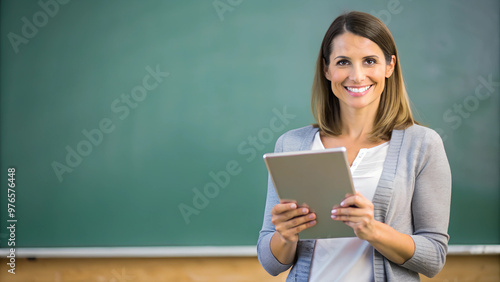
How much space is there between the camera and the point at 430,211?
1.16m

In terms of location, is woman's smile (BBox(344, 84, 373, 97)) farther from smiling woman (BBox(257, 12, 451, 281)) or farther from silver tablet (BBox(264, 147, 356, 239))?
silver tablet (BBox(264, 147, 356, 239))

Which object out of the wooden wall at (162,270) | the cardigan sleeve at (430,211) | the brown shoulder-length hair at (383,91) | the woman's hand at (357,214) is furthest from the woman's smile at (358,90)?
the wooden wall at (162,270)

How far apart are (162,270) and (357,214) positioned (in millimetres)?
1694

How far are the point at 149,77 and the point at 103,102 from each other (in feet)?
0.92

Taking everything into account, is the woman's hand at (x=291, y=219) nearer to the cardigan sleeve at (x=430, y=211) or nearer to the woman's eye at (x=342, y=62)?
the cardigan sleeve at (x=430, y=211)

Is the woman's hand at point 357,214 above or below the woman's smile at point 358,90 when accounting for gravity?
below

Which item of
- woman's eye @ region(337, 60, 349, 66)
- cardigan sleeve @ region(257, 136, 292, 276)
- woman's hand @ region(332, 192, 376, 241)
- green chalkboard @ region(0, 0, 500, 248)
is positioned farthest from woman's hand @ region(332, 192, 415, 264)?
green chalkboard @ region(0, 0, 500, 248)

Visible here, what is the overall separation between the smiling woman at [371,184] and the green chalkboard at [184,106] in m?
1.11

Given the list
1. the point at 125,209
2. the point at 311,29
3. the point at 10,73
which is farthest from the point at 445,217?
the point at 10,73

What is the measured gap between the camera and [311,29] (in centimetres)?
253

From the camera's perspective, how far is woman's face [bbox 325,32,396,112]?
4.20 feet

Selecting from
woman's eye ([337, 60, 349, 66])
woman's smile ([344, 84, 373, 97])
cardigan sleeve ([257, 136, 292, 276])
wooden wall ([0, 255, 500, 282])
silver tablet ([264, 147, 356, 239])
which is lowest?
wooden wall ([0, 255, 500, 282])

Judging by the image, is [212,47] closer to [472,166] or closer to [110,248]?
[110,248]

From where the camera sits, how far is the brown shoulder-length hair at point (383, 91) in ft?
4.24
